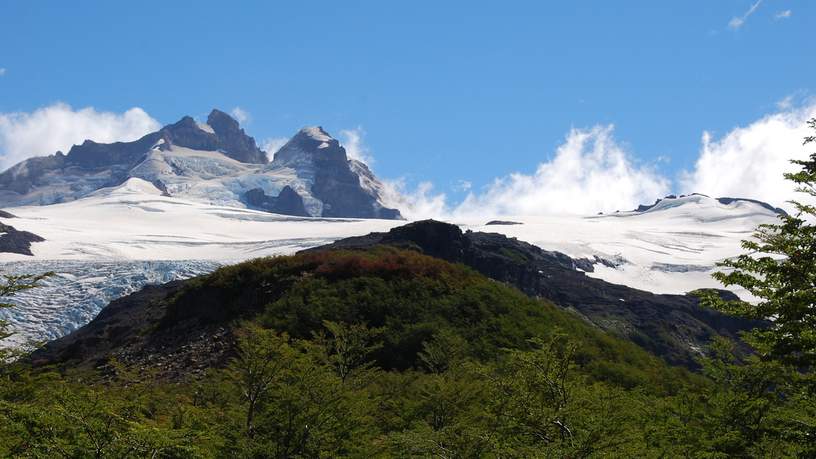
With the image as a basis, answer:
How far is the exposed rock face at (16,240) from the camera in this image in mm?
146225

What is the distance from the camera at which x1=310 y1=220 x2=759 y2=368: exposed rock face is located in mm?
83562

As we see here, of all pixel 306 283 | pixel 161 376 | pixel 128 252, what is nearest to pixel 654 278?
→ pixel 128 252

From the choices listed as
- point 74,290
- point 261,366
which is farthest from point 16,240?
point 261,366

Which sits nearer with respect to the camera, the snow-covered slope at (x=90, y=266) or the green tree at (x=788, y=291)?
the green tree at (x=788, y=291)

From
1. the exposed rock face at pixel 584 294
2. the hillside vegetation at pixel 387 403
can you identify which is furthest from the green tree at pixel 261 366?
the exposed rock face at pixel 584 294

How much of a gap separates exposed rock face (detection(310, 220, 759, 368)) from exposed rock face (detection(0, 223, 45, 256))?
8009 centimetres

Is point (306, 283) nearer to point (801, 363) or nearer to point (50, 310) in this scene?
point (801, 363)

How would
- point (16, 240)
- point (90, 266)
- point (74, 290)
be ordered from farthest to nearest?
point (16, 240)
point (90, 266)
point (74, 290)

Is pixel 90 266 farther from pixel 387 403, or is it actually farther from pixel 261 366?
pixel 261 366

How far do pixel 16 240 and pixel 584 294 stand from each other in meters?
112

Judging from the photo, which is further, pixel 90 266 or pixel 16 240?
pixel 16 240

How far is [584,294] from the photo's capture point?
114 metres

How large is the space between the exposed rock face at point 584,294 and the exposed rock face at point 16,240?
8009 centimetres

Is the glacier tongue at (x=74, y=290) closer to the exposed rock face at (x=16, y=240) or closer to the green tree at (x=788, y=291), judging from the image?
the exposed rock face at (x=16, y=240)
